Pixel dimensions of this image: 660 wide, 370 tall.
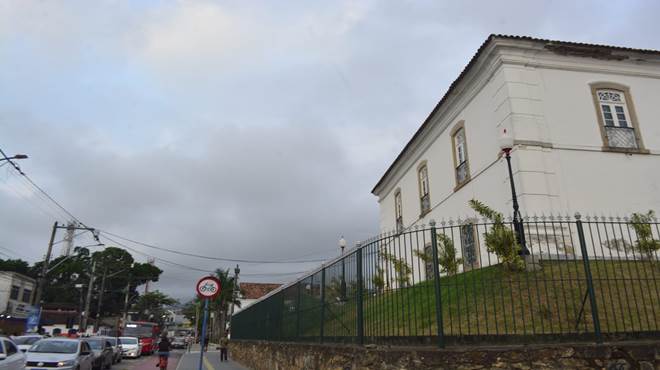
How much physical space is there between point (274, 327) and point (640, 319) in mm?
10761

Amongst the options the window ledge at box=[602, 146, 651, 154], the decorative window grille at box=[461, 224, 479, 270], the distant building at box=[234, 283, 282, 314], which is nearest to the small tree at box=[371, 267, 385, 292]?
the decorative window grille at box=[461, 224, 479, 270]

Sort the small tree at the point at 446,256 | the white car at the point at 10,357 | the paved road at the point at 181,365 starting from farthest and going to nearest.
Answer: the paved road at the point at 181,365
the white car at the point at 10,357
the small tree at the point at 446,256

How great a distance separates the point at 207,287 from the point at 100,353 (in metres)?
8.47

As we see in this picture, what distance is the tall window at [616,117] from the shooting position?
13984 mm

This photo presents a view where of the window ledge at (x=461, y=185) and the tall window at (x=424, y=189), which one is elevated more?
the tall window at (x=424, y=189)

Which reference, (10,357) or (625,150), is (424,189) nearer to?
(625,150)

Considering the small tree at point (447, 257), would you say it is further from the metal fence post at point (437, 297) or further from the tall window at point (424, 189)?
the tall window at point (424, 189)


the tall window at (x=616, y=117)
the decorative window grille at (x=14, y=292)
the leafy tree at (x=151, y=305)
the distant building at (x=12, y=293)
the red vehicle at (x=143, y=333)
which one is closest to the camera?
the tall window at (x=616, y=117)

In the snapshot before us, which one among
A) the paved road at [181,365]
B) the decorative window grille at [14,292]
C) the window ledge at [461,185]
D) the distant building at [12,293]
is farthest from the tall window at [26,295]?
the window ledge at [461,185]

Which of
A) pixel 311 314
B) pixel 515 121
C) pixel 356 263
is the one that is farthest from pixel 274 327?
Answer: pixel 515 121

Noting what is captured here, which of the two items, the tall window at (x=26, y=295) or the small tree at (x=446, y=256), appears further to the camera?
the tall window at (x=26, y=295)

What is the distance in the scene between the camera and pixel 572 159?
13.4 m

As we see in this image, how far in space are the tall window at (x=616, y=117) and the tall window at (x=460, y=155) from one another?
423 centimetres

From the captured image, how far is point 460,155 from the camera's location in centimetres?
1706
